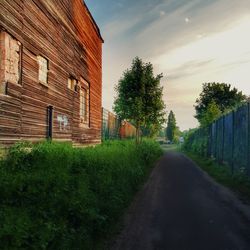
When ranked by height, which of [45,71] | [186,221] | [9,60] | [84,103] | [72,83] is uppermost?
[72,83]

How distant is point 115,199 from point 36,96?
443 cm

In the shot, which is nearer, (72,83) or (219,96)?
(72,83)

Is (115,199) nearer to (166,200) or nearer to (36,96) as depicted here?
(166,200)

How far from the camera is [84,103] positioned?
16.4 metres

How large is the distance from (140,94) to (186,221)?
758 inches

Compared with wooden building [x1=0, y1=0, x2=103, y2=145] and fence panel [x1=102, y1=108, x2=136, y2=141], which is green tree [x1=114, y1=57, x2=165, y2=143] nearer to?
fence panel [x1=102, y1=108, x2=136, y2=141]

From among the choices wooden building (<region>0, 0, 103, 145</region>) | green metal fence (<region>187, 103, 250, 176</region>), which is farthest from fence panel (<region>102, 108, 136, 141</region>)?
green metal fence (<region>187, 103, 250, 176</region>)

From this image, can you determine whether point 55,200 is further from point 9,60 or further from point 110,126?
point 110,126

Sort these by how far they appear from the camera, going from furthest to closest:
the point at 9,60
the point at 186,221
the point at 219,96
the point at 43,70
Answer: the point at 219,96 → the point at 43,70 → the point at 9,60 → the point at 186,221

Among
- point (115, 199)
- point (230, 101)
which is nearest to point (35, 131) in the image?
point (115, 199)

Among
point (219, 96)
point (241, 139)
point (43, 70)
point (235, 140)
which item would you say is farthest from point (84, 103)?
point (219, 96)

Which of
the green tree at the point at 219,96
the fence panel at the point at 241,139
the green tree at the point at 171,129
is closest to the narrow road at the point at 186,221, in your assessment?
the fence panel at the point at 241,139

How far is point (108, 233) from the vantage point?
5.92 m

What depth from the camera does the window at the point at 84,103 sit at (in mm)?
15824
